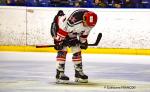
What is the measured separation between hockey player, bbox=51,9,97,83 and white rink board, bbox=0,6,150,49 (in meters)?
5.02

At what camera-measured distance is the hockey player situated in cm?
761

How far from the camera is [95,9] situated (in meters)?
13.0

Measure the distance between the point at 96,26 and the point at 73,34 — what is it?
5.24 m

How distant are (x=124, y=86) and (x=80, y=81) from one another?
663 millimetres

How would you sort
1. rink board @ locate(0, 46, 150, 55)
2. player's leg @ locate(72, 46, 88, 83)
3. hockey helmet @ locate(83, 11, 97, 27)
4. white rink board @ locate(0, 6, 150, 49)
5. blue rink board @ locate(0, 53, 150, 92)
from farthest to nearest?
white rink board @ locate(0, 6, 150, 49)
rink board @ locate(0, 46, 150, 55)
player's leg @ locate(72, 46, 88, 83)
hockey helmet @ locate(83, 11, 97, 27)
blue rink board @ locate(0, 53, 150, 92)

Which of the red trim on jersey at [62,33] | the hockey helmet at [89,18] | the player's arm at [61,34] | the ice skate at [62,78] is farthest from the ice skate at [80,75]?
the hockey helmet at [89,18]

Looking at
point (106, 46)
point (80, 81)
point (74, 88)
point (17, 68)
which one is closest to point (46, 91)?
point (74, 88)

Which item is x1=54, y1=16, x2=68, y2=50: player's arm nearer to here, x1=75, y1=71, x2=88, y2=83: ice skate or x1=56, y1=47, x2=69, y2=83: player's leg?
x1=56, y1=47, x2=69, y2=83: player's leg

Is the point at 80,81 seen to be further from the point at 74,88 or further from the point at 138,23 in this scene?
the point at 138,23

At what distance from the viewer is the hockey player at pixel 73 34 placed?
7.61 metres

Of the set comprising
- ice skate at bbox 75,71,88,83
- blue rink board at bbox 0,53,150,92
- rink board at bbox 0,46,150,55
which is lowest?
rink board at bbox 0,46,150,55

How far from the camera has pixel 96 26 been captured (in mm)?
12945

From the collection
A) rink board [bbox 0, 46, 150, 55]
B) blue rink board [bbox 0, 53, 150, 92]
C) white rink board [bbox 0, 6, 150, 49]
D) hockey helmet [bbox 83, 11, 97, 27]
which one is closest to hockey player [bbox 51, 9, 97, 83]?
hockey helmet [bbox 83, 11, 97, 27]

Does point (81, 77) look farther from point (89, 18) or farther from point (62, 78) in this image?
point (89, 18)
